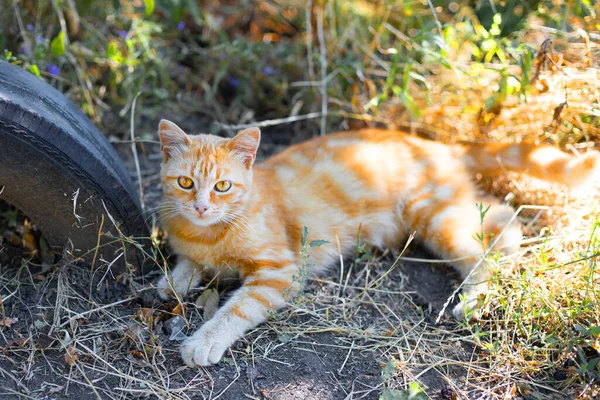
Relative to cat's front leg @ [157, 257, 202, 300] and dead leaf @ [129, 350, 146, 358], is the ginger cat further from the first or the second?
dead leaf @ [129, 350, 146, 358]

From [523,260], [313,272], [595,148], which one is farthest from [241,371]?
[595,148]

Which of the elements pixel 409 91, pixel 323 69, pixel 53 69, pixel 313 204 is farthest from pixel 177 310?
pixel 409 91

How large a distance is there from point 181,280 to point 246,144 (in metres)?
0.77

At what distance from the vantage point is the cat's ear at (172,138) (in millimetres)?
2676

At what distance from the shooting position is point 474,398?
89.8 inches

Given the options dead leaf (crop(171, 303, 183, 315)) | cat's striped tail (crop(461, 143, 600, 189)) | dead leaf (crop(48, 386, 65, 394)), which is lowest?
dead leaf (crop(171, 303, 183, 315))

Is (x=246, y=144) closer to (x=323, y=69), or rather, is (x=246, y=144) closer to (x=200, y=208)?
(x=200, y=208)

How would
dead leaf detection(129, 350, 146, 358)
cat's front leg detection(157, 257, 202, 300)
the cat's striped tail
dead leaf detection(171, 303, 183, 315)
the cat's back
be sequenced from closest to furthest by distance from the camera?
dead leaf detection(129, 350, 146, 358) < dead leaf detection(171, 303, 183, 315) < cat's front leg detection(157, 257, 202, 300) < the cat's striped tail < the cat's back

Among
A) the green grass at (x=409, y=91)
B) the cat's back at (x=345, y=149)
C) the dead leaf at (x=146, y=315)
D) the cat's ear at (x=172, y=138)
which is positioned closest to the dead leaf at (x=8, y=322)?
the dead leaf at (x=146, y=315)

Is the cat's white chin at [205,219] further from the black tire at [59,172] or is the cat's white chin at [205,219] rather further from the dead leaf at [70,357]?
the dead leaf at [70,357]

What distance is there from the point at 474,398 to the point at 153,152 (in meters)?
2.82

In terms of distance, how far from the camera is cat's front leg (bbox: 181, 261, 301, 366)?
2.34 meters

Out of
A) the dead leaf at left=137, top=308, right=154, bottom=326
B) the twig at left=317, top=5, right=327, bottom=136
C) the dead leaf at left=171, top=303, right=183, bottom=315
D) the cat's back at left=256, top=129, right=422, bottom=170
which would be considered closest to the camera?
the dead leaf at left=137, top=308, right=154, bottom=326

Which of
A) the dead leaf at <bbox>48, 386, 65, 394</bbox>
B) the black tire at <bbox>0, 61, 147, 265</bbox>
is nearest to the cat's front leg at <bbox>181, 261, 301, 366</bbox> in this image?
the dead leaf at <bbox>48, 386, 65, 394</bbox>
